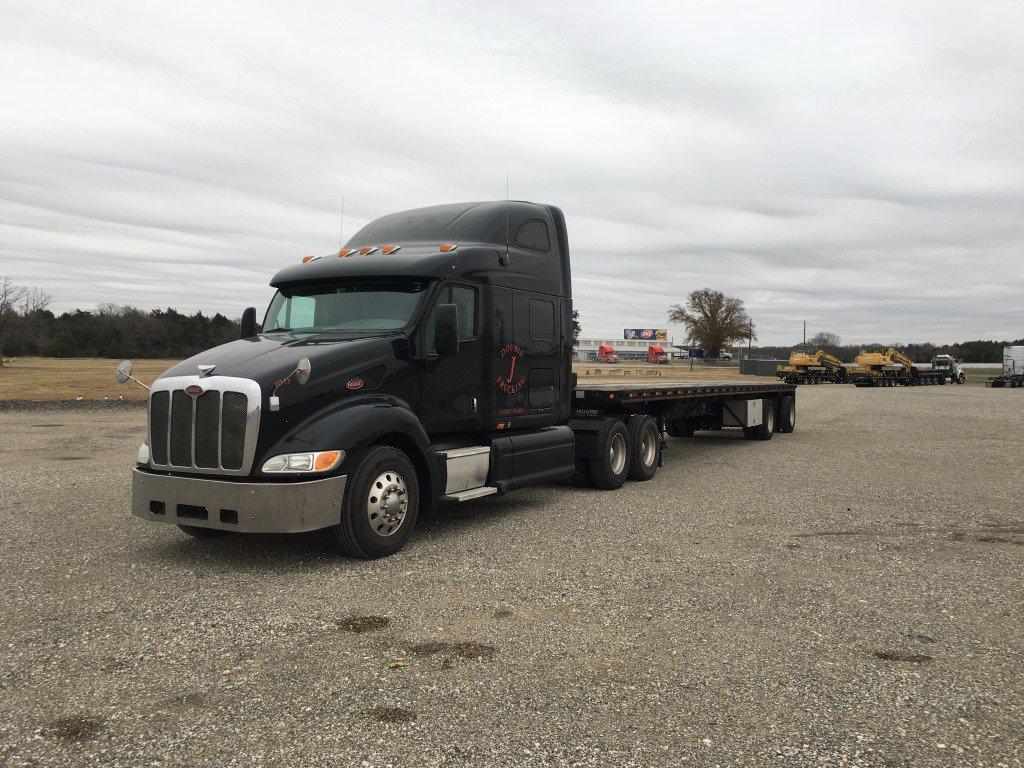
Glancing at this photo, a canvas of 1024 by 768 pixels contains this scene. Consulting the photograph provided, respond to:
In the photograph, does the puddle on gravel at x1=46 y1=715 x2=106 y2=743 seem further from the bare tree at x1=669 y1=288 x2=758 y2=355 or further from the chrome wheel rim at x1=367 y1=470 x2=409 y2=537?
the bare tree at x1=669 y1=288 x2=758 y2=355

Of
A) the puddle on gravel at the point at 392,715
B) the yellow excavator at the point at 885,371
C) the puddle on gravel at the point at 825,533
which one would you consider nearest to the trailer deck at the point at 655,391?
the puddle on gravel at the point at 825,533

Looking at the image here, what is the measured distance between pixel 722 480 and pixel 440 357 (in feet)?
16.6

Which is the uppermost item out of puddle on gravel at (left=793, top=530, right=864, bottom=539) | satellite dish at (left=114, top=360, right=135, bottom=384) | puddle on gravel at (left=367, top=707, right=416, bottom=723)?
satellite dish at (left=114, top=360, right=135, bottom=384)

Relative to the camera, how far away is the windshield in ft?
22.8

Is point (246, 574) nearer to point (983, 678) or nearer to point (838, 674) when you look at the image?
point (838, 674)

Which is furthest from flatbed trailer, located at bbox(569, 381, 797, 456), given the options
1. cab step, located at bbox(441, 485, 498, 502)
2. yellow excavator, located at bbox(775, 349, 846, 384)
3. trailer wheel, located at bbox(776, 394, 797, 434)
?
yellow excavator, located at bbox(775, 349, 846, 384)

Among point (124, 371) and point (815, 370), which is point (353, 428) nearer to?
point (124, 371)

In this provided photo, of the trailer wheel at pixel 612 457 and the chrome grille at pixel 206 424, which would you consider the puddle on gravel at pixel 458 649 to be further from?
the trailer wheel at pixel 612 457

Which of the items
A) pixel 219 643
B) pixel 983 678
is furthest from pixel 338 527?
pixel 983 678

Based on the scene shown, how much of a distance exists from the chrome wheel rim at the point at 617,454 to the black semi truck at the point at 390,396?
2cm

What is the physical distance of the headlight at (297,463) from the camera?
5.72 metres

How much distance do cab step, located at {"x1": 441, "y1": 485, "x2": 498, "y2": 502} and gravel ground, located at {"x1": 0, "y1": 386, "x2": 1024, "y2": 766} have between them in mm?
361

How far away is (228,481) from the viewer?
577 cm

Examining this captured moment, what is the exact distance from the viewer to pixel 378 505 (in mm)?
6215
